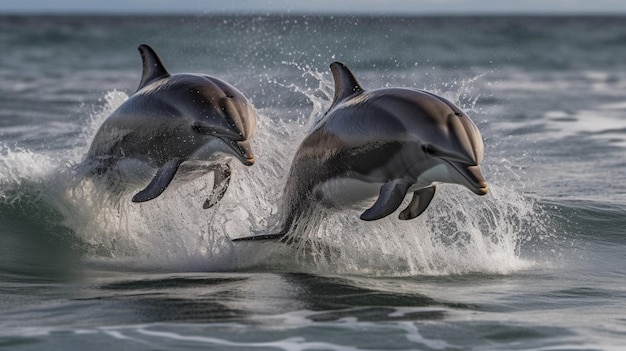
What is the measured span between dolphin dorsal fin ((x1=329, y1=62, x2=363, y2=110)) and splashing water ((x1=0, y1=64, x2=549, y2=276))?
26.1 inches

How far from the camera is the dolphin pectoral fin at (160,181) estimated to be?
30.8 feet

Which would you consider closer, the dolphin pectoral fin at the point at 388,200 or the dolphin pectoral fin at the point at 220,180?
the dolphin pectoral fin at the point at 388,200

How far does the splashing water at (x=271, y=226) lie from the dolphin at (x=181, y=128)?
430 mm

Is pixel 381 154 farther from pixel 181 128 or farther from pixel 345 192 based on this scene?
pixel 181 128

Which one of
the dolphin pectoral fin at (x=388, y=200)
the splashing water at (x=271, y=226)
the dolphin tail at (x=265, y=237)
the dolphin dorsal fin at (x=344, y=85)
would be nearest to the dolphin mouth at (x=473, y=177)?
the dolphin pectoral fin at (x=388, y=200)

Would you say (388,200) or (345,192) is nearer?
(388,200)

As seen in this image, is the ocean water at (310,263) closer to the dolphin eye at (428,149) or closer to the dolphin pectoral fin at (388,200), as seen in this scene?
the dolphin pectoral fin at (388,200)

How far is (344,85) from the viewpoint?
9.33 meters

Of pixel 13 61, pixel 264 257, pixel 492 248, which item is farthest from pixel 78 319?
pixel 13 61

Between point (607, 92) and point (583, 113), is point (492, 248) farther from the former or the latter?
point (607, 92)

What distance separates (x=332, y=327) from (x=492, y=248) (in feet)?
10.4

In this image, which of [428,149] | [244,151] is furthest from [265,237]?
[428,149]

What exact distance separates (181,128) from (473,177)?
8.87ft

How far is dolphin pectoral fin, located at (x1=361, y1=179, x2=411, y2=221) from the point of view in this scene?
27.2ft
